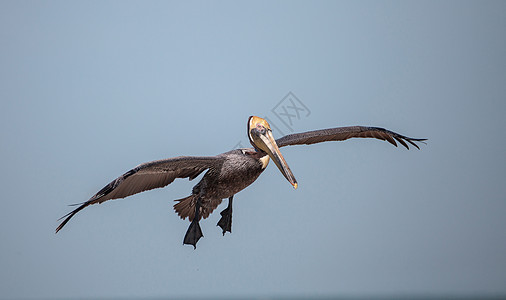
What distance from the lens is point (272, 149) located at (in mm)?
4859

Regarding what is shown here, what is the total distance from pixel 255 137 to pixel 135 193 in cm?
120

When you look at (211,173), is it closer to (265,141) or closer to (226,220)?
(265,141)

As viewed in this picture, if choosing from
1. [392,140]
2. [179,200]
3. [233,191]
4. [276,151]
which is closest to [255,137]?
[276,151]

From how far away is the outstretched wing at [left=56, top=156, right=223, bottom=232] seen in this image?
14.9 feet

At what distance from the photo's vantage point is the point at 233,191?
5.17 metres

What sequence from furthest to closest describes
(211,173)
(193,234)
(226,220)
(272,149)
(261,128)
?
(226,220)
(193,234)
(211,173)
(261,128)
(272,149)

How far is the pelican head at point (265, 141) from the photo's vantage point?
15.6 ft

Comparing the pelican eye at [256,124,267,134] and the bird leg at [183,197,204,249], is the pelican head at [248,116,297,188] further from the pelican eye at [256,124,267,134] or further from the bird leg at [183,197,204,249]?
the bird leg at [183,197,204,249]

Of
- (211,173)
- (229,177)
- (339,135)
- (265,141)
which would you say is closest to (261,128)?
(265,141)

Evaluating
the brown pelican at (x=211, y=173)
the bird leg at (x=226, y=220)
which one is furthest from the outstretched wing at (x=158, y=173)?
the bird leg at (x=226, y=220)

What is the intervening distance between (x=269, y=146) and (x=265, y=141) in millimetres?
62

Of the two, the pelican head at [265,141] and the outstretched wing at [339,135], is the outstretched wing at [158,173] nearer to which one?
the pelican head at [265,141]

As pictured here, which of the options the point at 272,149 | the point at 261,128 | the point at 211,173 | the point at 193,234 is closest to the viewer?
the point at 272,149

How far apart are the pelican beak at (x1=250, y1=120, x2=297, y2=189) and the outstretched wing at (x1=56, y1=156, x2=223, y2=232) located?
380 millimetres
